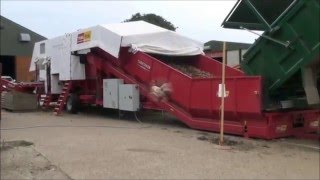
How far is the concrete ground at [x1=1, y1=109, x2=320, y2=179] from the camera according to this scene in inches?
309

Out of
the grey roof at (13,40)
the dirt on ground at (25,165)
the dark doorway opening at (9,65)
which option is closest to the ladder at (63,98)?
the dirt on ground at (25,165)

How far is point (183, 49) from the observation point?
53.1ft

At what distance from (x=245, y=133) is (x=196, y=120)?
1.80 m

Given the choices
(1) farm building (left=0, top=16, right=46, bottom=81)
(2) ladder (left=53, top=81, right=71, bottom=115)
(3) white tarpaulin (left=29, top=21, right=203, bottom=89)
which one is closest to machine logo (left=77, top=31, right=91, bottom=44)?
(3) white tarpaulin (left=29, top=21, right=203, bottom=89)

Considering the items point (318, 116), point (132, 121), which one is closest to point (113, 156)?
point (318, 116)

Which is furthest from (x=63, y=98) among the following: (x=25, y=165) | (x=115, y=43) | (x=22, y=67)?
(x=22, y=67)

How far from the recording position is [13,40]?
149ft

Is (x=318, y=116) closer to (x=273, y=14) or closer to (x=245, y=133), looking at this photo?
(x=245, y=133)

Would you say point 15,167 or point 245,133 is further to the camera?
point 245,133

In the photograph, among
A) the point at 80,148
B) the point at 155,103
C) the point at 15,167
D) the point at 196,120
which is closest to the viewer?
the point at 15,167

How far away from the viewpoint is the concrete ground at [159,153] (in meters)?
7.86

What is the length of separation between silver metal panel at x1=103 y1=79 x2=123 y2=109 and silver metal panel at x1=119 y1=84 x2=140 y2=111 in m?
0.27

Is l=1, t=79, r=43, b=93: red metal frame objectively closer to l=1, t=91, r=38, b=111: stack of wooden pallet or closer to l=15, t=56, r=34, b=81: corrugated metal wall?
l=1, t=91, r=38, b=111: stack of wooden pallet

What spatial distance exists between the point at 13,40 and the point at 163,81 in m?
34.3
